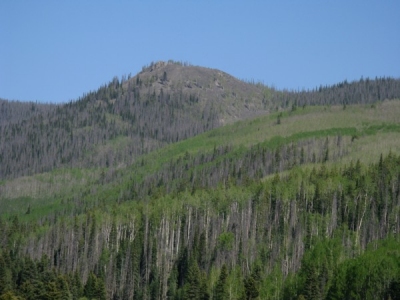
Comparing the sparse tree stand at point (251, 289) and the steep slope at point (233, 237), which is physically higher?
the steep slope at point (233, 237)

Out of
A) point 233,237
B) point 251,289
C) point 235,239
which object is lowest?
point 251,289

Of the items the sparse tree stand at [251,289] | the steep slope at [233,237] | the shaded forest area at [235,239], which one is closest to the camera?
the sparse tree stand at [251,289]

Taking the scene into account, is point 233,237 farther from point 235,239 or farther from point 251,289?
point 251,289

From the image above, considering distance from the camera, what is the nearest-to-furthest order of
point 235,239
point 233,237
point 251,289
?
point 251,289 < point 233,237 < point 235,239

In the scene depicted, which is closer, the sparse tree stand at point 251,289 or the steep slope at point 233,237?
the sparse tree stand at point 251,289

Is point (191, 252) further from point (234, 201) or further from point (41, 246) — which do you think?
point (41, 246)

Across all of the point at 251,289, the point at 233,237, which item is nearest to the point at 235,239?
the point at 233,237

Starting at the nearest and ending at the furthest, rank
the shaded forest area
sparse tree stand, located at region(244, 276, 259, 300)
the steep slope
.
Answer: sparse tree stand, located at region(244, 276, 259, 300)
the shaded forest area
the steep slope

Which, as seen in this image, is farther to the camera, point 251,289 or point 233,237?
point 233,237

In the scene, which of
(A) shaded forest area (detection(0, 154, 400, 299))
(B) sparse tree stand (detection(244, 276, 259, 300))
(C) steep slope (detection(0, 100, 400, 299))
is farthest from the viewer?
(C) steep slope (detection(0, 100, 400, 299))

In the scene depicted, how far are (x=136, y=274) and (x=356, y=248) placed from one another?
35842 millimetres

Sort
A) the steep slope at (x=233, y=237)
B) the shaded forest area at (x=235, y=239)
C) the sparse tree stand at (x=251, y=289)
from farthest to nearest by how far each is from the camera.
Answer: the steep slope at (x=233, y=237)
the shaded forest area at (x=235, y=239)
the sparse tree stand at (x=251, y=289)

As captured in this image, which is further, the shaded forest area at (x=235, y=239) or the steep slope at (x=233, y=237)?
the steep slope at (x=233, y=237)

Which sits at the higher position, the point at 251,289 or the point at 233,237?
the point at 233,237
